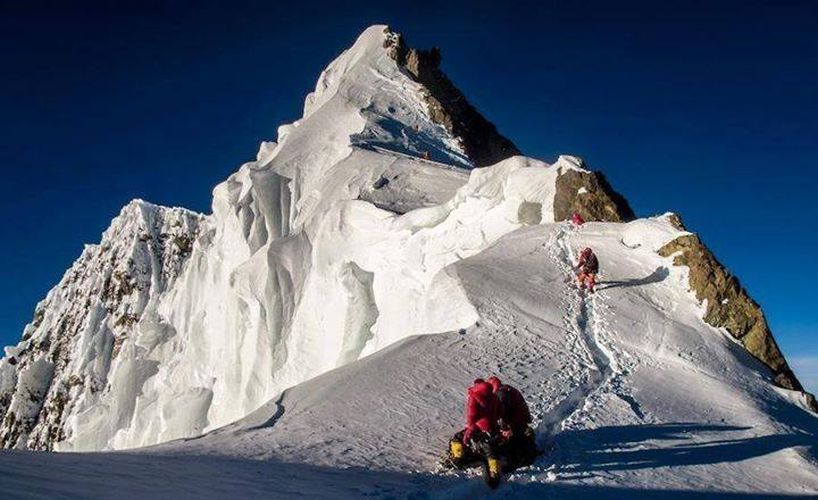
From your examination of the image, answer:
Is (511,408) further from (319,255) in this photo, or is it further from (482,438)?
(319,255)

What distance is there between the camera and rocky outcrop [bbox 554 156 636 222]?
25.5 metres

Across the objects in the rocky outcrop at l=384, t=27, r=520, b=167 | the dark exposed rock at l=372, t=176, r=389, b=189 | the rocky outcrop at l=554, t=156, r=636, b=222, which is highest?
the rocky outcrop at l=384, t=27, r=520, b=167

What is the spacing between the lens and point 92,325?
63.6m

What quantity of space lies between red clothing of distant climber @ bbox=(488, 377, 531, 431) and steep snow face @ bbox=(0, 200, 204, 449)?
50.8 meters

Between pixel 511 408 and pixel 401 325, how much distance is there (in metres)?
17.3

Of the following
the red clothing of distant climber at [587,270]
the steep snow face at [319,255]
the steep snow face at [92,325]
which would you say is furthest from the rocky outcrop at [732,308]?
the steep snow face at [92,325]

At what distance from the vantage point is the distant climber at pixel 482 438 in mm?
9219

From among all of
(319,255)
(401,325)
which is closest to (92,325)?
(319,255)

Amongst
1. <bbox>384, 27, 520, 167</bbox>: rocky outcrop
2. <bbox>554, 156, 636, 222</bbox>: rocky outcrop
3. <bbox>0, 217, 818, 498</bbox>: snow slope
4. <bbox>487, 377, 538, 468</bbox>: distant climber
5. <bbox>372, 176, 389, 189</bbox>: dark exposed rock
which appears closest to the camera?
<bbox>0, 217, 818, 498</bbox>: snow slope

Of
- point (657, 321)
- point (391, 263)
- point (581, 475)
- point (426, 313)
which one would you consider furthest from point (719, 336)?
point (391, 263)

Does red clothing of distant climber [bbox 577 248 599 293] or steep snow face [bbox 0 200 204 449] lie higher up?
steep snow face [bbox 0 200 204 449]

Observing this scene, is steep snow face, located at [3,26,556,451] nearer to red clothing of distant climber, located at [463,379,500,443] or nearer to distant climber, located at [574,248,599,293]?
distant climber, located at [574,248,599,293]

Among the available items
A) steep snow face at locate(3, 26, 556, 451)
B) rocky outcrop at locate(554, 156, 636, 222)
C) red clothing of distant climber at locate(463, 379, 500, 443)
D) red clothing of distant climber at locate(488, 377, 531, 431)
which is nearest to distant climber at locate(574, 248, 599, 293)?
steep snow face at locate(3, 26, 556, 451)

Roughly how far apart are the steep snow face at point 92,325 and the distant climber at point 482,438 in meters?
50.8
